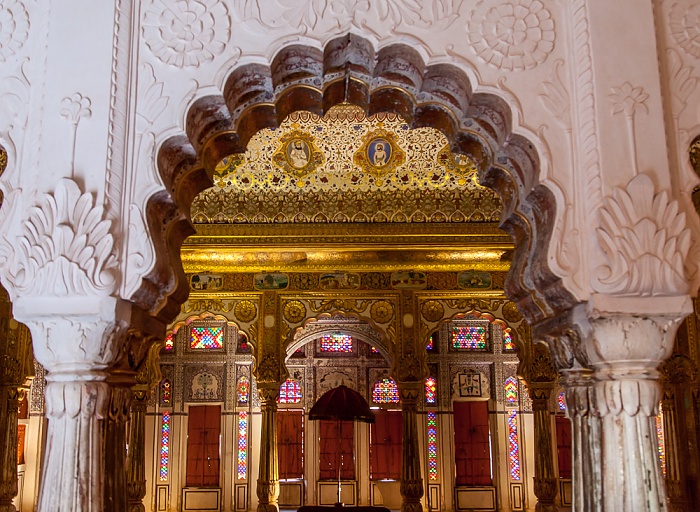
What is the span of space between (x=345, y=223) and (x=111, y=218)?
5677 millimetres

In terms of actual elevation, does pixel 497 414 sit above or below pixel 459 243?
below

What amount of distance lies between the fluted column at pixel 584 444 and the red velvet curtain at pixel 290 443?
392 inches

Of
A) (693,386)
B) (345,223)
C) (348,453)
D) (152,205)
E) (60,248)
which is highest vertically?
(345,223)

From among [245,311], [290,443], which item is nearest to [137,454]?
[245,311]

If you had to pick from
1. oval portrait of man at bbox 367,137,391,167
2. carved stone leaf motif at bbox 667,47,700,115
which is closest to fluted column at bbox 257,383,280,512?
oval portrait of man at bbox 367,137,391,167

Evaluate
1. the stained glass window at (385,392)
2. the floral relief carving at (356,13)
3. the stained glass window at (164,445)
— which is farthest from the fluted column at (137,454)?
the floral relief carving at (356,13)

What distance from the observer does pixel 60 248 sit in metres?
3.15

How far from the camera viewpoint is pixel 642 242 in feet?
10.3

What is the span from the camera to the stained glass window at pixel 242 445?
41.5 feet

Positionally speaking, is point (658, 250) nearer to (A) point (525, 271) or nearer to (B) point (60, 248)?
(A) point (525, 271)

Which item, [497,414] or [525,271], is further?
[497,414]

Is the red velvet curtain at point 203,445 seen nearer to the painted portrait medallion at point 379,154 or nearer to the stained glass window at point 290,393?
the stained glass window at point 290,393

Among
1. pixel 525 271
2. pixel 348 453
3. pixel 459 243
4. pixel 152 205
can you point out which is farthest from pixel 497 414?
pixel 152 205

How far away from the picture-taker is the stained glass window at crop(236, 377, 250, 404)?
1293cm
